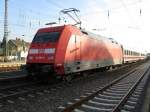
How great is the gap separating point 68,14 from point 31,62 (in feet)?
17.9

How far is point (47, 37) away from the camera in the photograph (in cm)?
1711

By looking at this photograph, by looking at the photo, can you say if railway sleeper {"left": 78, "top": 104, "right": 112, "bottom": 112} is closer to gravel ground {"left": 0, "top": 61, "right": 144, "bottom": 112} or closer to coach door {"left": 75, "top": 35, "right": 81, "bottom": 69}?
gravel ground {"left": 0, "top": 61, "right": 144, "bottom": 112}

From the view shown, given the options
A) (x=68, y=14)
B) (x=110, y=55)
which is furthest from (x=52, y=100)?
(x=110, y=55)

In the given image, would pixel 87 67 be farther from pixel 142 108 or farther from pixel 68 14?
pixel 142 108

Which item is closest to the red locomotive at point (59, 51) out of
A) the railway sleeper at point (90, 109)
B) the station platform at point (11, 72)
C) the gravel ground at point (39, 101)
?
the station platform at point (11, 72)

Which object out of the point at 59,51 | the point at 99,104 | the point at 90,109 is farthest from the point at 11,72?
the point at 90,109

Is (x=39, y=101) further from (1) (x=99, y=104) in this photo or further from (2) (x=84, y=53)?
(2) (x=84, y=53)

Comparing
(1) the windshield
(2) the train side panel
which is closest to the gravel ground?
(2) the train side panel

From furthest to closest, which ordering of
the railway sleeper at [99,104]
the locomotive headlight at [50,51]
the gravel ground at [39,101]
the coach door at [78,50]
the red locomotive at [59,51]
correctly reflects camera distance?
the coach door at [78,50] → the locomotive headlight at [50,51] → the red locomotive at [59,51] → the railway sleeper at [99,104] → the gravel ground at [39,101]

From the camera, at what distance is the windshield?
16.7 meters

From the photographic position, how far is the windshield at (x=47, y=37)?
54.7ft

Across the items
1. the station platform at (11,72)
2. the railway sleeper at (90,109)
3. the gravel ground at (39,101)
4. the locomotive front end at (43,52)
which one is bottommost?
the railway sleeper at (90,109)

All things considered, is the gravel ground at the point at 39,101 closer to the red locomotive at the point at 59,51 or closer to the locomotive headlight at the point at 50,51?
the red locomotive at the point at 59,51

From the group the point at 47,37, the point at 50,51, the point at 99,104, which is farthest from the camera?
the point at 47,37
